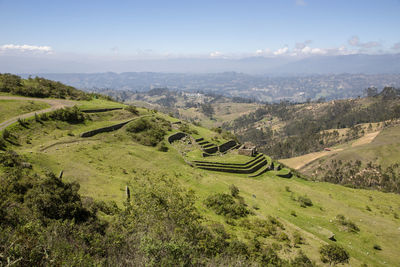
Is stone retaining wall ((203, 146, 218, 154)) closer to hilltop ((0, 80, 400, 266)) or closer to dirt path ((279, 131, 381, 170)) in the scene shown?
hilltop ((0, 80, 400, 266))

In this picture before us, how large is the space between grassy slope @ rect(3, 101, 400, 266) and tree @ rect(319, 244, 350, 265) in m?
0.41

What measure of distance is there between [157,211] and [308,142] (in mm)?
122654

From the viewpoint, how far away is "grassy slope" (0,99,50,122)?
28.7m

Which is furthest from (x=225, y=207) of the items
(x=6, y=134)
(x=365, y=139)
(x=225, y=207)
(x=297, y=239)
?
(x=365, y=139)

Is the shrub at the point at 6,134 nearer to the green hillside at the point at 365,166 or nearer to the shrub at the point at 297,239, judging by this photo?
the shrub at the point at 297,239

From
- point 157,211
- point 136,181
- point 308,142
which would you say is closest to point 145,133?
point 136,181

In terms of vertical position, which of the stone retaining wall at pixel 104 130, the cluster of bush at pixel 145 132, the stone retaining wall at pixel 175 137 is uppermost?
the stone retaining wall at pixel 104 130

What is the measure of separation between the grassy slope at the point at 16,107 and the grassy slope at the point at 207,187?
4.31 metres

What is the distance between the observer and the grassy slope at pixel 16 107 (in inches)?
1131

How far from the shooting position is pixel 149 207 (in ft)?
42.5

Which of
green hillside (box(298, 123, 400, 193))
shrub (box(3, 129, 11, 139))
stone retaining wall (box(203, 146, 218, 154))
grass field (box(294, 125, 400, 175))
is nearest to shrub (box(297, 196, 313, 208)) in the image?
stone retaining wall (box(203, 146, 218, 154))

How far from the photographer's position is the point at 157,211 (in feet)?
40.9

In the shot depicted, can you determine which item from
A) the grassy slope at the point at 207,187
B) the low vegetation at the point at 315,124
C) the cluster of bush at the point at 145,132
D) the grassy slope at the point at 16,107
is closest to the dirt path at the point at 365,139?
the low vegetation at the point at 315,124

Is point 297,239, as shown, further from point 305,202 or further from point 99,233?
point 99,233
